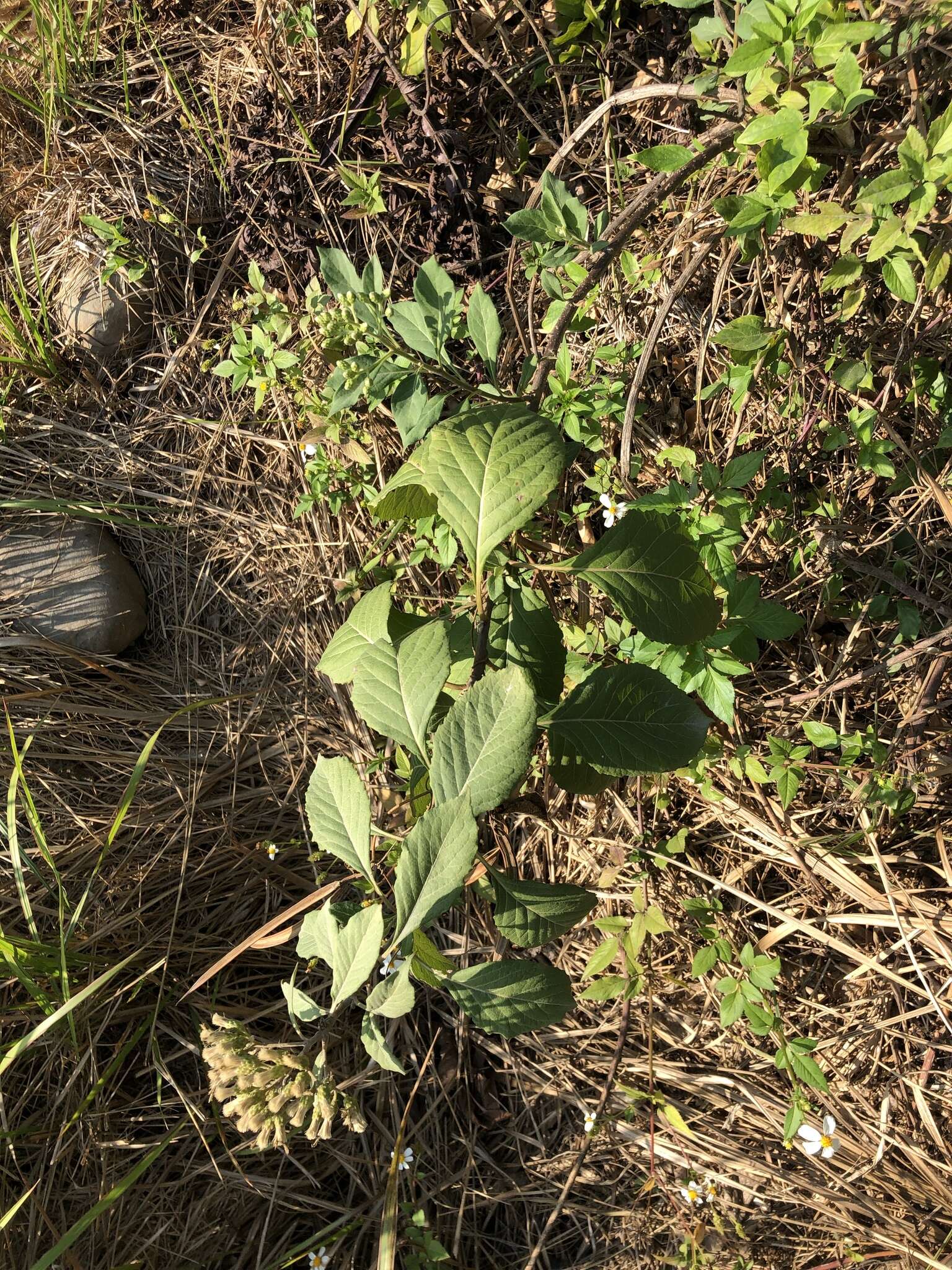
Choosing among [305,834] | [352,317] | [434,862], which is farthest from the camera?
[305,834]

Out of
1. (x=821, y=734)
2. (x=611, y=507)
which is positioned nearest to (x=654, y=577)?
(x=611, y=507)

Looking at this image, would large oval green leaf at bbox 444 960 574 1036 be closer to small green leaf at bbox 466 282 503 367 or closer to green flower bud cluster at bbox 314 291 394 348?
small green leaf at bbox 466 282 503 367

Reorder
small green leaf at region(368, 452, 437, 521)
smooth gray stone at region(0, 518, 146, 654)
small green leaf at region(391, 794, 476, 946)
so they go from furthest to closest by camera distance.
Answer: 1. smooth gray stone at region(0, 518, 146, 654)
2. small green leaf at region(368, 452, 437, 521)
3. small green leaf at region(391, 794, 476, 946)

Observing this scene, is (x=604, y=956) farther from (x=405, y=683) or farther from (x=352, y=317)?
(x=352, y=317)

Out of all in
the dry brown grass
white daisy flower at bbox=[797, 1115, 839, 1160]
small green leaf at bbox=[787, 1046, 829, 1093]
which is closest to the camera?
small green leaf at bbox=[787, 1046, 829, 1093]

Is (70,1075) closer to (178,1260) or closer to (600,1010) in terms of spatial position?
(178,1260)

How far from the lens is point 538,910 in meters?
1.19

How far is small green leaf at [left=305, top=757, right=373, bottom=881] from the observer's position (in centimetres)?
116

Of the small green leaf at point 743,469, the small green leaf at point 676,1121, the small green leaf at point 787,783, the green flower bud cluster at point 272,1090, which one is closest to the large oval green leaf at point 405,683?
the green flower bud cluster at point 272,1090

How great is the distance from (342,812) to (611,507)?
77 cm

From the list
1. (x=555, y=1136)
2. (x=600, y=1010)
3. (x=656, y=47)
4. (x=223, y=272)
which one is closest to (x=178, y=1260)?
(x=555, y=1136)

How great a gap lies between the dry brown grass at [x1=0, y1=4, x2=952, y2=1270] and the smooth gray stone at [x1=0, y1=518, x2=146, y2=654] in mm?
69

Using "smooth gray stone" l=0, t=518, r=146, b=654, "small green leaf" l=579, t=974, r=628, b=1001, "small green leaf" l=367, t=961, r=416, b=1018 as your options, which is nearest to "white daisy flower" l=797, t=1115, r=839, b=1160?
"small green leaf" l=579, t=974, r=628, b=1001

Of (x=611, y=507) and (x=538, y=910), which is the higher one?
(x=611, y=507)
